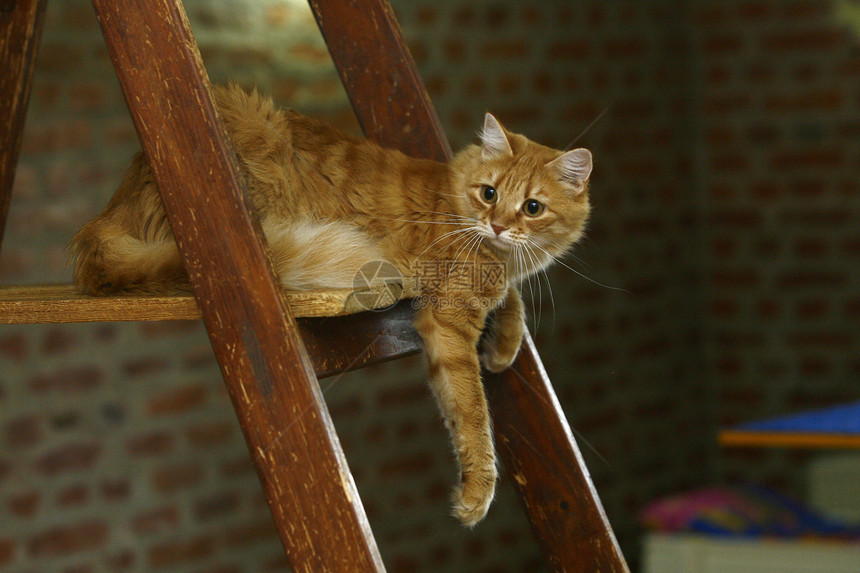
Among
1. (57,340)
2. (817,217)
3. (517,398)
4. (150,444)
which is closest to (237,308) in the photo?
(517,398)

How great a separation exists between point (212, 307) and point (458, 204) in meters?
0.41

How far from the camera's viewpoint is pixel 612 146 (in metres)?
2.70

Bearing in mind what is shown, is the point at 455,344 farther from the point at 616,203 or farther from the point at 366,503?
A: the point at 616,203

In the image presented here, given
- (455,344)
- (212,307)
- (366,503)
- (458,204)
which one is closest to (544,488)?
(455,344)

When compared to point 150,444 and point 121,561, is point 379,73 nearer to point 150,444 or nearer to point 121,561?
point 150,444

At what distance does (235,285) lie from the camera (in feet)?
2.47

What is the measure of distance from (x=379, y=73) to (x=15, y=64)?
392 millimetres

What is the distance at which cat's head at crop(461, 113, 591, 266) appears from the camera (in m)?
1.06

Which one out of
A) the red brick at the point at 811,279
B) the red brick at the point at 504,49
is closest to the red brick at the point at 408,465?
the red brick at the point at 504,49

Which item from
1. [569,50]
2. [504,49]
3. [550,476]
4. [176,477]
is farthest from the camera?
[569,50]

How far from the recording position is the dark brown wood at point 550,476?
1041 mm

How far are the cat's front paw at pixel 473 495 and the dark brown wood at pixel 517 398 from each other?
102 mm

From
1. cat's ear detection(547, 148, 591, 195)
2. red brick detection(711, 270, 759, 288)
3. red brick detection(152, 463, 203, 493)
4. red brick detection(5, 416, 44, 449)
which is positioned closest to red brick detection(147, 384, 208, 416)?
red brick detection(152, 463, 203, 493)

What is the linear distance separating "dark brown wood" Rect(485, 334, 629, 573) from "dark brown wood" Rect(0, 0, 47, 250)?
602 millimetres
